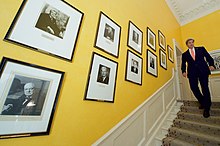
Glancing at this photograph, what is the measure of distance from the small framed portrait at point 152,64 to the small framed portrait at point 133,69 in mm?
358

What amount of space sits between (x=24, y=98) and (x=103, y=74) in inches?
35.4

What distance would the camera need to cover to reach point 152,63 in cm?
283

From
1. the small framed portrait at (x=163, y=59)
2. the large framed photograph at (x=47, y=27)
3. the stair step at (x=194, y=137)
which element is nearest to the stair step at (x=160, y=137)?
the stair step at (x=194, y=137)

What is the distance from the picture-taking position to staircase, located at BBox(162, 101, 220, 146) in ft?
6.33

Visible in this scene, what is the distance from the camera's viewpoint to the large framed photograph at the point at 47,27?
3.51 ft

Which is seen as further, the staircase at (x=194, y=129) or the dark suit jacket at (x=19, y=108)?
the staircase at (x=194, y=129)

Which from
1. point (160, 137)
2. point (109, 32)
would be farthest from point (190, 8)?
point (160, 137)

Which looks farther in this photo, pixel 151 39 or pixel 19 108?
pixel 151 39

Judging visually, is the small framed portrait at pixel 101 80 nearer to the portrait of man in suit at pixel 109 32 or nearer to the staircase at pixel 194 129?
the portrait of man in suit at pixel 109 32

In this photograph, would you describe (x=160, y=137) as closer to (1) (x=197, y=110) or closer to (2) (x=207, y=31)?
(1) (x=197, y=110)

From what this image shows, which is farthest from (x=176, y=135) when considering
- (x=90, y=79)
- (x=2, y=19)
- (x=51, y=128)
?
(x=2, y=19)

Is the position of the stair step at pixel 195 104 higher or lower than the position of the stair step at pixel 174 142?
higher

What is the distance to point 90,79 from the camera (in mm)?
1497

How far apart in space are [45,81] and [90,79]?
500mm
